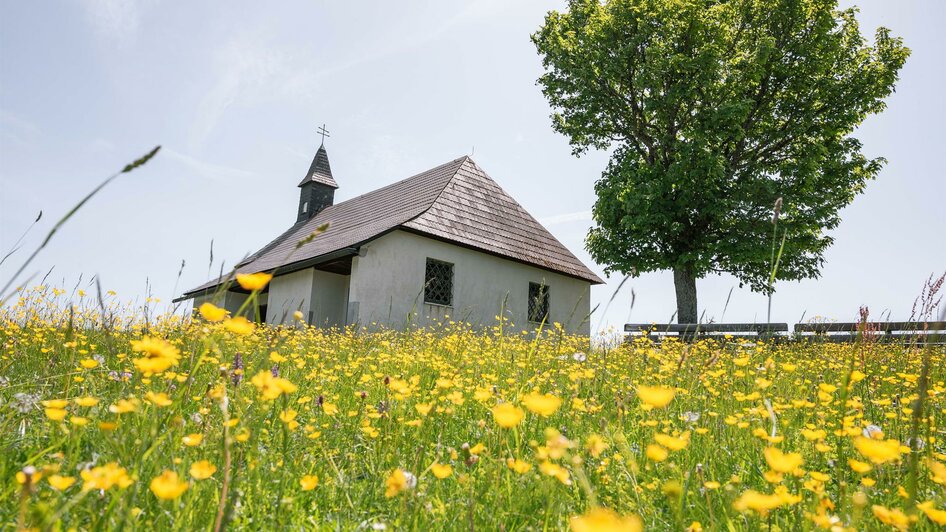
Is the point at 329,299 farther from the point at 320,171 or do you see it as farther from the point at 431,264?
the point at 320,171

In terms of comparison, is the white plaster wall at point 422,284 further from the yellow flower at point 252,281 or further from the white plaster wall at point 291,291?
the yellow flower at point 252,281

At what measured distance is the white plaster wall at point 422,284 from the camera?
13406 millimetres

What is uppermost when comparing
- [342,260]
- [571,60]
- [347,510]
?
[571,60]

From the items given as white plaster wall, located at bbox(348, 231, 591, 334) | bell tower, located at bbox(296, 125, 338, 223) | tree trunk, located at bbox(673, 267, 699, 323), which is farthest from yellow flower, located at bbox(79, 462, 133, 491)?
bell tower, located at bbox(296, 125, 338, 223)

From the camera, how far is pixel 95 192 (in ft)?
3.94

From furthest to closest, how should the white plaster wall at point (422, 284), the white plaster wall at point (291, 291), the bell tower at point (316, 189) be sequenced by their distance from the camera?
the bell tower at point (316, 189) → the white plaster wall at point (291, 291) → the white plaster wall at point (422, 284)

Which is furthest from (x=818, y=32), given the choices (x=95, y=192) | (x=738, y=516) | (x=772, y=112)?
(x=95, y=192)

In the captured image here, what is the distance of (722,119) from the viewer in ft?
49.5

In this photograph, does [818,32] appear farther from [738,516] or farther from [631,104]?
[738,516]

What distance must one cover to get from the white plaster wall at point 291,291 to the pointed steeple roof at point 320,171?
8235 mm

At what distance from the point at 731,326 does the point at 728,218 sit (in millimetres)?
6404

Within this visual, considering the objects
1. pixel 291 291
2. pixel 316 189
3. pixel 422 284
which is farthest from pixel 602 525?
pixel 316 189

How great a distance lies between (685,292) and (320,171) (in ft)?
52.9

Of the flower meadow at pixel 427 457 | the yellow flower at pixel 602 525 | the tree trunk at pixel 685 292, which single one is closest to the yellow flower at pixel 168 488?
the flower meadow at pixel 427 457
